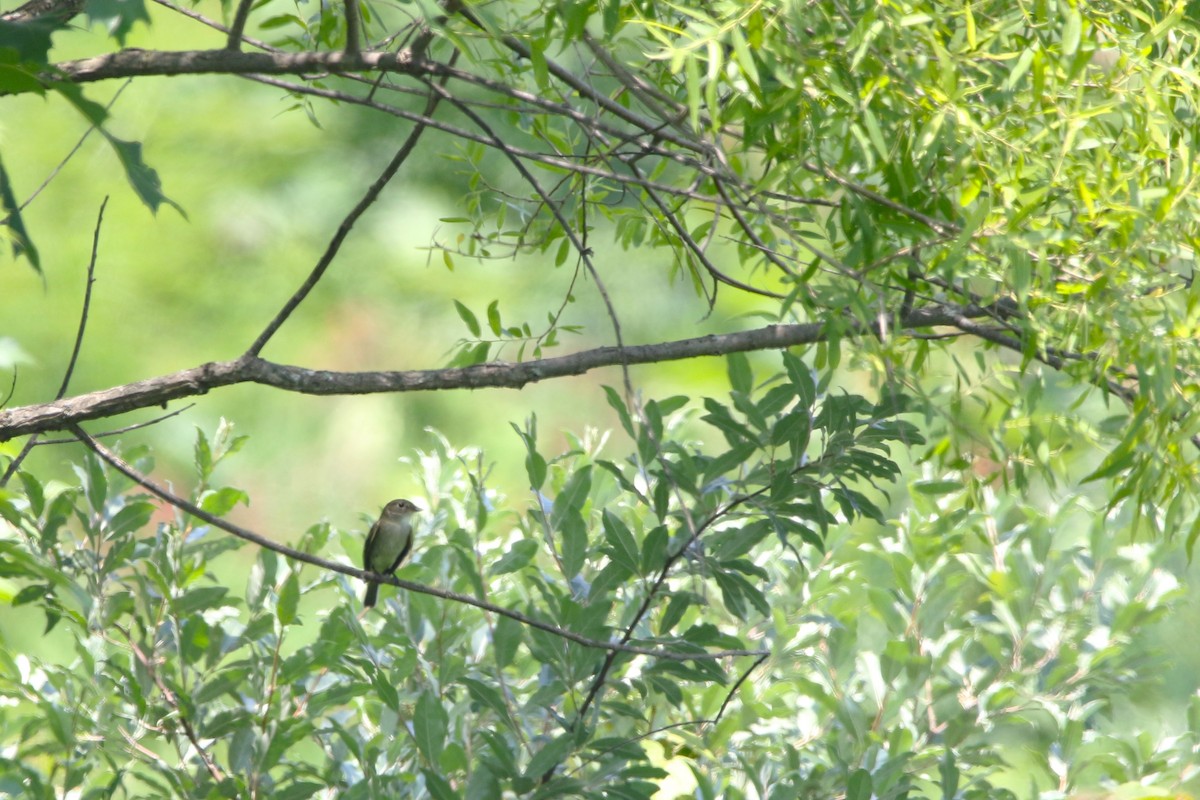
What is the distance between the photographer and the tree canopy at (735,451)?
1523 millimetres

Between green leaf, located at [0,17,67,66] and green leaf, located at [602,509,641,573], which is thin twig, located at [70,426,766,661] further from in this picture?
green leaf, located at [0,17,67,66]

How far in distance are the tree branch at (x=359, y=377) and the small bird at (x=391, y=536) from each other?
1.42 m

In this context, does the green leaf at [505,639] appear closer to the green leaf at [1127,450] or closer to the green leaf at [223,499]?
the green leaf at [223,499]

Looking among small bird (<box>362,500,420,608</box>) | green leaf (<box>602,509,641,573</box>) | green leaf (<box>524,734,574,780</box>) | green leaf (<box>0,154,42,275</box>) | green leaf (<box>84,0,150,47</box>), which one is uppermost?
small bird (<box>362,500,420,608</box>)

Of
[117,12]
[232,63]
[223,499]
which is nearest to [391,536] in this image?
[223,499]

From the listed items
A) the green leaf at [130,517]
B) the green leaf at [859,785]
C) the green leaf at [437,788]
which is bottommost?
the green leaf at [859,785]

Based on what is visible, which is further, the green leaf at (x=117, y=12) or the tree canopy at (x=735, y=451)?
the tree canopy at (x=735, y=451)

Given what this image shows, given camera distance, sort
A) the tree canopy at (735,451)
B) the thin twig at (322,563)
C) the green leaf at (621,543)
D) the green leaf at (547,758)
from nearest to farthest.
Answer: the tree canopy at (735,451) → the thin twig at (322,563) → the green leaf at (547,758) → the green leaf at (621,543)

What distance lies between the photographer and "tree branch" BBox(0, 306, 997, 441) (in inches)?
70.7

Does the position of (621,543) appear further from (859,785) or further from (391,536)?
(391,536)

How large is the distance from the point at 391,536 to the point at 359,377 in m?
1.84

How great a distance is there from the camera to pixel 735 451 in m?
1.98

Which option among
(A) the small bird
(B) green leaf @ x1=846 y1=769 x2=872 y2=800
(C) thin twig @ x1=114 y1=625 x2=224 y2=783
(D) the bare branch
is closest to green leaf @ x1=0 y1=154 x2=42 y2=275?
(D) the bare branch

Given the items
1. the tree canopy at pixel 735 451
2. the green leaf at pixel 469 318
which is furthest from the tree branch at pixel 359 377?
the green leaf at pixel 469 318
